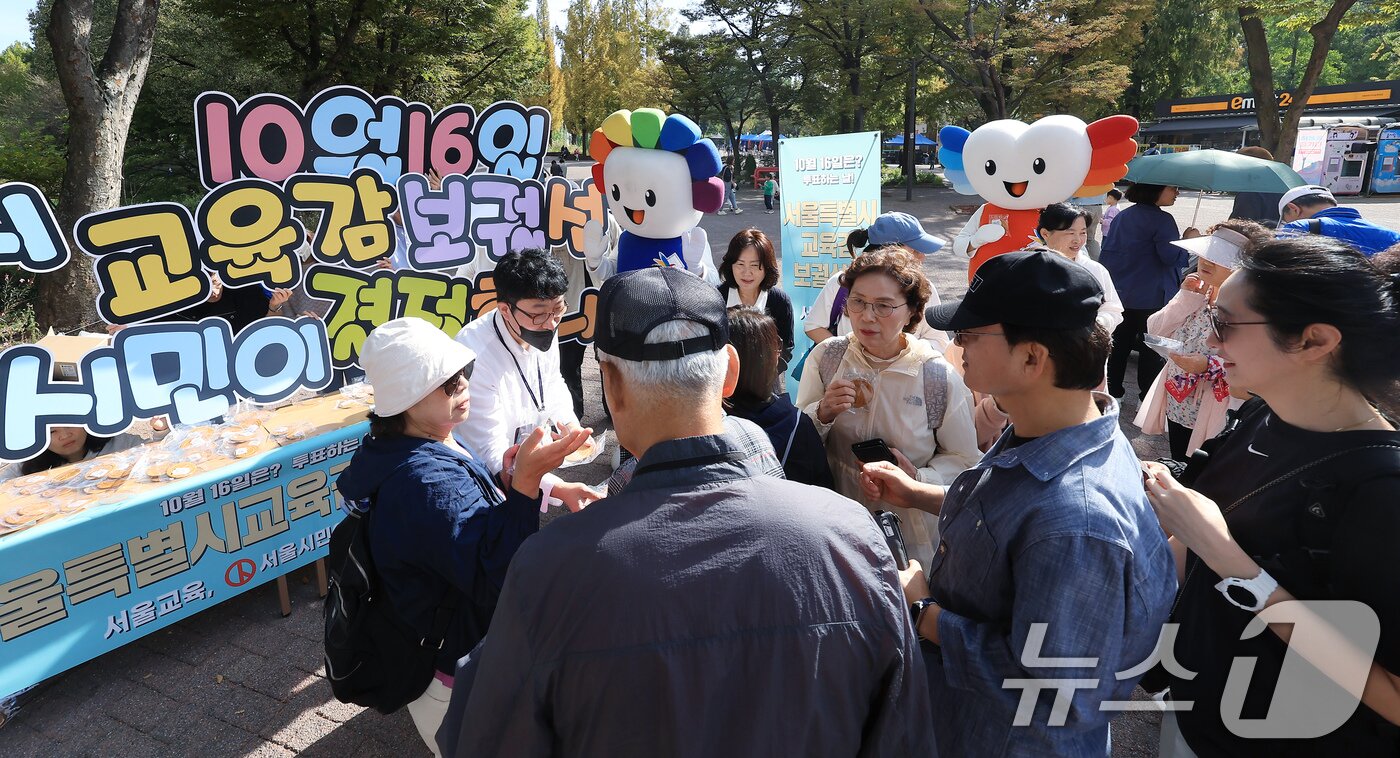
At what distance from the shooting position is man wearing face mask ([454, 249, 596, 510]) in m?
2.99

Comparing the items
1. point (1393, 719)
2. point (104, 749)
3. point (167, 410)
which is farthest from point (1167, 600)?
point (167, 410)

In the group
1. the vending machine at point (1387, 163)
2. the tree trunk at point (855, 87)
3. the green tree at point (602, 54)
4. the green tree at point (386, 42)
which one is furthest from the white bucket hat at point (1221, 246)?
the green tree at point (602, 54)

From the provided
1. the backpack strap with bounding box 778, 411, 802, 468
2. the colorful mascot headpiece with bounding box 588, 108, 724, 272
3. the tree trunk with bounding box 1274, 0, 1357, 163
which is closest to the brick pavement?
the backpack strap with bounding box 778, 411, 802, 468

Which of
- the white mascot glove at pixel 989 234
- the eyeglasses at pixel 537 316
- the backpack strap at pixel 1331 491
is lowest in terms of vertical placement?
the backpack strap at pixel 1331 491

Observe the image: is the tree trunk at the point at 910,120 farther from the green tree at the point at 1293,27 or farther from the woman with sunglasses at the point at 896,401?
the woman with sunglasses at the point at 896,401

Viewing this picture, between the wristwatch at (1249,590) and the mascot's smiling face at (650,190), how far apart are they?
3666 millimetres

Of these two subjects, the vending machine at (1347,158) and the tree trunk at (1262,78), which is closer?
the tree trunk at (1262,78)

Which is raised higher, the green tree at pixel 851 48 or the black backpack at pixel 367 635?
the green tree at pixel 851 48

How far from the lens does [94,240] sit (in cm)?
308

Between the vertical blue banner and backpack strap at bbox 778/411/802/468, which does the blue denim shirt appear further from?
the vertical blue banner

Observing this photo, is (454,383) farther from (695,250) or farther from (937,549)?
(695,250)

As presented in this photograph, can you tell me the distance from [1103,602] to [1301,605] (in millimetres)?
489

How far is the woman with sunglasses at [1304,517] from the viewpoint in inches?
53.2

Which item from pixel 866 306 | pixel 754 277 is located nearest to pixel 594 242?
pixel 754 277
